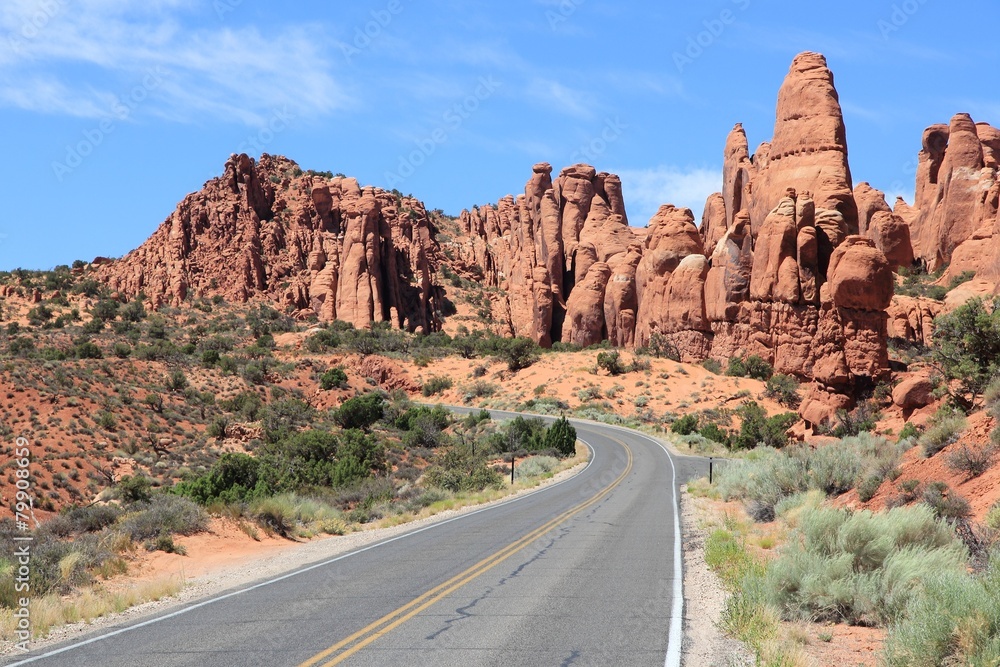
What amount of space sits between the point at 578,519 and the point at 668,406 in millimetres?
37229

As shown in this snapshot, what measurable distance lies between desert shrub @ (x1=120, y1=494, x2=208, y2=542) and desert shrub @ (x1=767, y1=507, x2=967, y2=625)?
38.4 feet

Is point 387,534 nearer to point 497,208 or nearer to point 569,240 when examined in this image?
point 569,240

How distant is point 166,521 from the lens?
15.6 meters

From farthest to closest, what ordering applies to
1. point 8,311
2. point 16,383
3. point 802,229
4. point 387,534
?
point 8,311 < point 802,229 < point 16,383 < point 387,534

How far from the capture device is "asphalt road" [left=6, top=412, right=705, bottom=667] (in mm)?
7363

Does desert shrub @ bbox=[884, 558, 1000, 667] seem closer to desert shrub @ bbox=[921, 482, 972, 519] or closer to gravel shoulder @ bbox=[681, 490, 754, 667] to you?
gravel shoulder @ bbox=[681, 490, 754, 667]

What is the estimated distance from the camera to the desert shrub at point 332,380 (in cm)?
5350

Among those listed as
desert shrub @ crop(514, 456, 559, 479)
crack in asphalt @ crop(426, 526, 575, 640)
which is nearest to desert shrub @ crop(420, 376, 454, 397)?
desert shrub @ crop(514, 456, 559, 479)

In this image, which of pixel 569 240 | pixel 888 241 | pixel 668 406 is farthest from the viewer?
pixel 569 240

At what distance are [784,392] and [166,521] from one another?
40733 millimetres

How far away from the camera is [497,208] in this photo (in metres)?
135

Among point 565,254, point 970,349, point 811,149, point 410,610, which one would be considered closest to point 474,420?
point 811,149

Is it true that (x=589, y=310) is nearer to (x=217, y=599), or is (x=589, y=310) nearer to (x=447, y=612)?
(x=217, y=599)

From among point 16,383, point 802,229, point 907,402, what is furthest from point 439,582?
point 802,229
